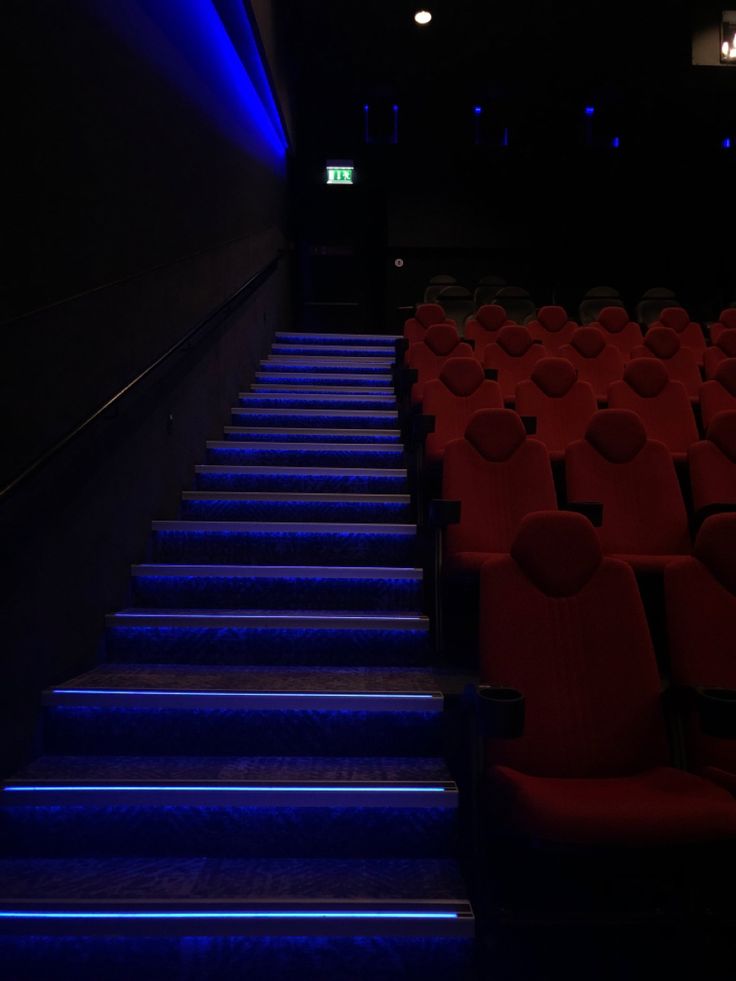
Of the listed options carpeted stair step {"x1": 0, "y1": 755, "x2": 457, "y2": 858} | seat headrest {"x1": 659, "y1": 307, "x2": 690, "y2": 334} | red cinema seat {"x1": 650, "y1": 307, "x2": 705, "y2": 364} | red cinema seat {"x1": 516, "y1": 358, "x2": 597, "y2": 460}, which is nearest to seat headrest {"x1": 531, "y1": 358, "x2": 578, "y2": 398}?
red cinema seat {"x1": 516, "y1": 358, "x2": 597, "y2": 460}

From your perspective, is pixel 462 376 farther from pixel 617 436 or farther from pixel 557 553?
pixel 557 553

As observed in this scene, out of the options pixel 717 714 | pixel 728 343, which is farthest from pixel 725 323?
pixel 717 714

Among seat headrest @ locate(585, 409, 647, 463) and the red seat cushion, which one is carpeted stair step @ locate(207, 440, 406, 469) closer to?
seat headrest @ locate(585, 409, 647, 463)

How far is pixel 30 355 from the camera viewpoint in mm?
1797

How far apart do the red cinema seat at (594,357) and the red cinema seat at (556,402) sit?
106 cm

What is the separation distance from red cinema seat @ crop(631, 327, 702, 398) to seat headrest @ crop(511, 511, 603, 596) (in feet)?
9.99

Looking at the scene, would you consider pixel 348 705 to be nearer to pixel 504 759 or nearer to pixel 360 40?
pixel 504 759

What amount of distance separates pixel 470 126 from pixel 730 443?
21.6 feet

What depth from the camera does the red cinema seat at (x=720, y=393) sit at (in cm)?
352

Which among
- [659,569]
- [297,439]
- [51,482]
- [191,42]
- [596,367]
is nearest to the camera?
[51,482]

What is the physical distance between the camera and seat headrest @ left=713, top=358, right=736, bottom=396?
11.8 feet

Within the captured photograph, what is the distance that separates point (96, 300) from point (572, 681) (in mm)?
1556

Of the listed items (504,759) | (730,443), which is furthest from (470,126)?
(504,759)

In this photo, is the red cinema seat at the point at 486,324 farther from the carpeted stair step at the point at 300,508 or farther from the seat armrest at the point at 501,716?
the seat armrest at the point at 501,716
